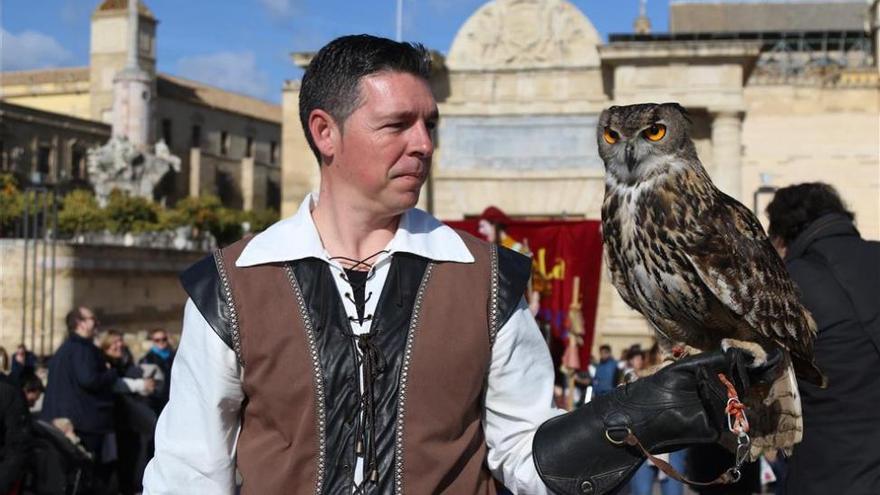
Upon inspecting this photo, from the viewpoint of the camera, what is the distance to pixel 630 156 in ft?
10.8

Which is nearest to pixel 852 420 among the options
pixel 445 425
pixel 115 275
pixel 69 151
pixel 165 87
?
pixel 445 425

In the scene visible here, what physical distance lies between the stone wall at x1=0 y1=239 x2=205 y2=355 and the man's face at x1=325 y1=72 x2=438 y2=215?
1855 cm

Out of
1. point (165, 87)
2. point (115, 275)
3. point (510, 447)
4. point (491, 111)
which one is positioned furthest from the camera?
point (165, 87)

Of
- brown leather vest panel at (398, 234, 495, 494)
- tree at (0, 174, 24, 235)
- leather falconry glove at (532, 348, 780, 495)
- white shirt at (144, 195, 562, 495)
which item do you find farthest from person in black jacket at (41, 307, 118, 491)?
tree at (0, 174, 24, 235)

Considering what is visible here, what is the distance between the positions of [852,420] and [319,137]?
2350 mm

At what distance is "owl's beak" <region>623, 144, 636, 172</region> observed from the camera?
3295 mm

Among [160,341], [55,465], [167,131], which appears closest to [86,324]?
[55,465]

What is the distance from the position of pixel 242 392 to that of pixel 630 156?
4.51 feet

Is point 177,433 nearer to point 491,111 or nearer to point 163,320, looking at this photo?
point 491,111

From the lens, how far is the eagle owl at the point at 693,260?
125 inches

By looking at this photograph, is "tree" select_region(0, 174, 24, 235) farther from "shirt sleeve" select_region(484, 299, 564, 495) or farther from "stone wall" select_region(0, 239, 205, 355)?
"shirt sleeve" select_region(484, 299, 564, 495)

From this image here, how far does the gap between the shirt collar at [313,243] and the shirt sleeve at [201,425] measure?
0.21 meters

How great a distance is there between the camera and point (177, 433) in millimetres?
2631

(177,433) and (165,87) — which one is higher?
(165,87)
